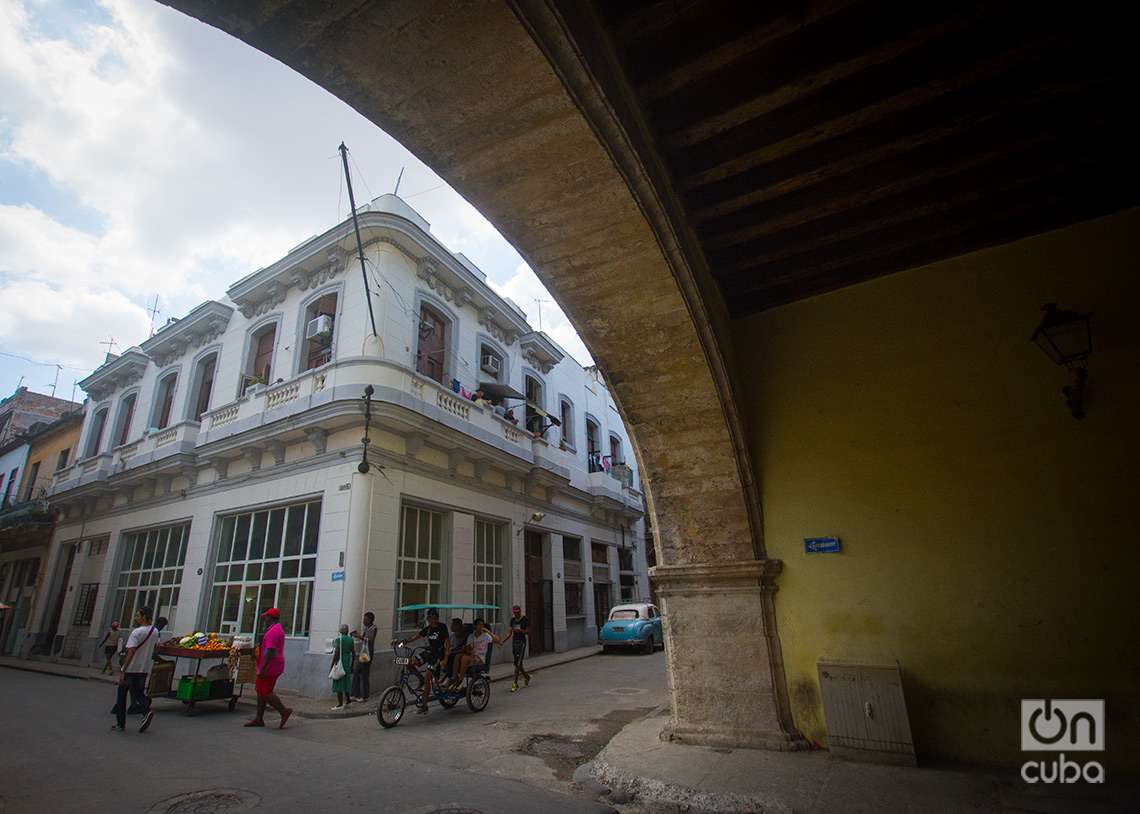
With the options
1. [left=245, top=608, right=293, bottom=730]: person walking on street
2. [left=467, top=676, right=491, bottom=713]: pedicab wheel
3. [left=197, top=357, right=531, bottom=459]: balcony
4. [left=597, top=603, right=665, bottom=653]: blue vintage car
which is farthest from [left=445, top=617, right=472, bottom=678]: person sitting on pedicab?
[left=597, top=603, right=665, bottom=653]: blue vintage car

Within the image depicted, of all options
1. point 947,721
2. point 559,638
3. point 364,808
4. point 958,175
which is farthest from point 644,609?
point 958,175

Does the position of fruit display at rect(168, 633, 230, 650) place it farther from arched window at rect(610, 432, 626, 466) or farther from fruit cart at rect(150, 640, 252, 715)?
arched window at rect(610, 432, 626, 466)

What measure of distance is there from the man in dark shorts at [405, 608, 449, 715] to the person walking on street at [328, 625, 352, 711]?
1085 mm

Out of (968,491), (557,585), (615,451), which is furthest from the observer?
(615,451)

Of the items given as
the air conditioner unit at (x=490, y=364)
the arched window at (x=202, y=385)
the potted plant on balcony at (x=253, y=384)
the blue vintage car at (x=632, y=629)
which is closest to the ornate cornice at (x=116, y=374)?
the arched window at (x=202, y=385)

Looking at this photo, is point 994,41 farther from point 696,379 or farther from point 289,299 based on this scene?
point 289,299

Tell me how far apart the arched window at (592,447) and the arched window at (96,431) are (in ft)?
50.9

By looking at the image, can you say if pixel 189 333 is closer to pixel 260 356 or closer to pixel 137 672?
pixel 260 356

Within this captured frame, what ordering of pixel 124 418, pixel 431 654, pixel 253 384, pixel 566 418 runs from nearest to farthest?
pixel 431 654 < pixel 253 384 < pixel 124 418 < pixel 566 418

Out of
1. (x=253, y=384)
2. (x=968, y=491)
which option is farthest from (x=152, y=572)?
(x=968, y=491)

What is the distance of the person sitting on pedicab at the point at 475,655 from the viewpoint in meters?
7.77

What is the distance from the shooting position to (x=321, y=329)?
1130 centimetres

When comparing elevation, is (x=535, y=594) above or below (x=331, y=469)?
below

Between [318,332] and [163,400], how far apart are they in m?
7.83
